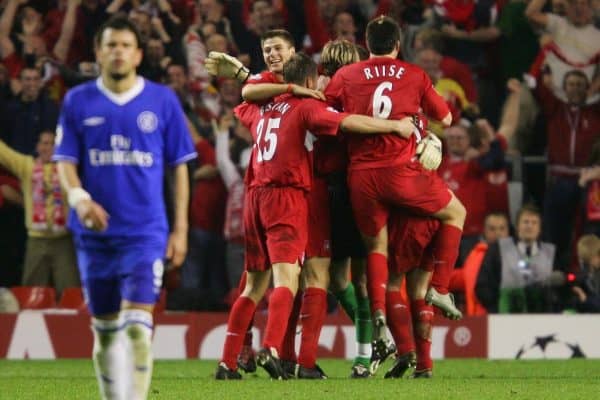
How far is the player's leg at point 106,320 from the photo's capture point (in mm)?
7402

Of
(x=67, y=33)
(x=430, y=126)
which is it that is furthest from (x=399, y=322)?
(x=67, y=33)

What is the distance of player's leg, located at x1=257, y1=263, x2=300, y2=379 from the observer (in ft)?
32.7

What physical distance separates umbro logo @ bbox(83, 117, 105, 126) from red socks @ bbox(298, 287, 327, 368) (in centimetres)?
335

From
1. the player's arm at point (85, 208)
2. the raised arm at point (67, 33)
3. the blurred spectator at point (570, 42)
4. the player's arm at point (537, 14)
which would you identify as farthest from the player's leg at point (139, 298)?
the raised arm at point (67, 33)

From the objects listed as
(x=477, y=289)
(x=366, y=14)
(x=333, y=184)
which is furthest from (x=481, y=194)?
(x=333, y=184)

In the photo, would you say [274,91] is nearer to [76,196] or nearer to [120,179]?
[120,179]

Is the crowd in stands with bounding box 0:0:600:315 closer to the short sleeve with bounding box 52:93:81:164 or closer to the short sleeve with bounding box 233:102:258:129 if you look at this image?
the short sleeve with bounding box 233:102:258:129

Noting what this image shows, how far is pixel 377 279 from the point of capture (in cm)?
1038

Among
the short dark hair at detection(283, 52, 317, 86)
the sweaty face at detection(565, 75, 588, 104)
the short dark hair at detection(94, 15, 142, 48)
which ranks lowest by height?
the sweaty face at detection(565, 75, 588, 104)

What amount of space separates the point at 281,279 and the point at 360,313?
100cm

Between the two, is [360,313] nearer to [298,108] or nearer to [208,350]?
[298,108]

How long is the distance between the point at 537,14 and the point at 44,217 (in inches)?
221

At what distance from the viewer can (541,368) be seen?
42.1 feet

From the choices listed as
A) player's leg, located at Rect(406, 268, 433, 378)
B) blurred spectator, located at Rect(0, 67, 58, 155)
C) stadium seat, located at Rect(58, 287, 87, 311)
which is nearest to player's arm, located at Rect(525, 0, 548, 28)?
blurred spectator, located at Rect(0, 67, 58, 155)
